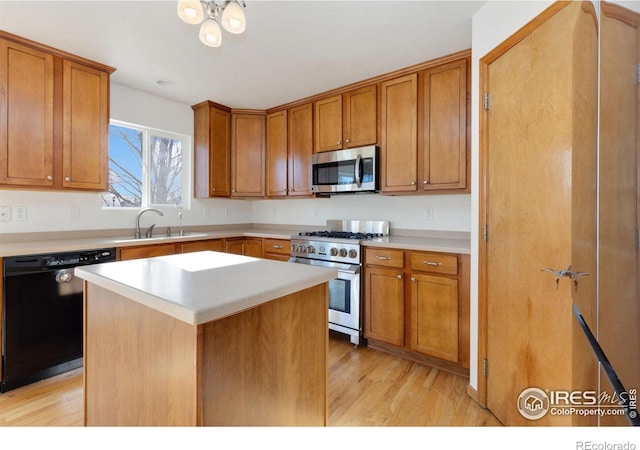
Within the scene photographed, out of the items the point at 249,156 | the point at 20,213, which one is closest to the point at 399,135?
the point at 249,156

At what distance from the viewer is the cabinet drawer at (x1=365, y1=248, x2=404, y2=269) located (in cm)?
247

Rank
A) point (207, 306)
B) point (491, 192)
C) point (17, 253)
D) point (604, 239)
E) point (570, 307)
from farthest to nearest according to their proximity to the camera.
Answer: point (17, 253)
point (491, 192)
point (570, 307)
point (604, 239)
point (207, 306)

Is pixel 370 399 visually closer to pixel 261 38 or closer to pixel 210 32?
pixel 210 32

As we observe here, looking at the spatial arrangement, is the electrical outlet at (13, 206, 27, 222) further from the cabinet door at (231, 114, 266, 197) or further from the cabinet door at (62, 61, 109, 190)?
the cabinet door at (231, 114, 266, 197)

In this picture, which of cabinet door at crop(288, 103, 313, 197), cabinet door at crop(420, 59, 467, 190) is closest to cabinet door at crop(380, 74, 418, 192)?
cabinet door at crop(420, 59, 467, 190)

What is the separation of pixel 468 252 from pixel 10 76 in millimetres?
3400

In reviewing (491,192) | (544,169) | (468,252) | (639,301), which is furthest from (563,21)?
(468,252)

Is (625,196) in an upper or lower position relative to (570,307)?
upper

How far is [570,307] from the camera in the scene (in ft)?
4.38

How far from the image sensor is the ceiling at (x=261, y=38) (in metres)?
1.87

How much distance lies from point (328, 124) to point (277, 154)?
775 mm

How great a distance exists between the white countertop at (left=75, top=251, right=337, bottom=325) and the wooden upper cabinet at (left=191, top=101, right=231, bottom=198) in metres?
2.23

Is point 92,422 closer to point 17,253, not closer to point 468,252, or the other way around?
point 17,253

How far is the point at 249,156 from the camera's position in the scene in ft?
12.3
